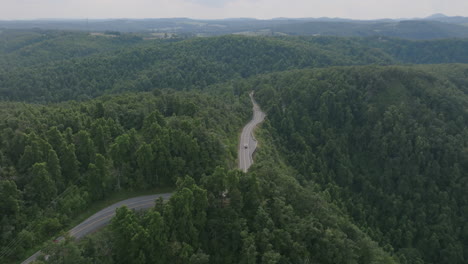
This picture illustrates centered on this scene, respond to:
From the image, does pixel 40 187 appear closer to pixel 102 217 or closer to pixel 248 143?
pixel 102 217

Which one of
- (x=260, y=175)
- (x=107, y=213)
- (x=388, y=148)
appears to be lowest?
(x=388, y=148)

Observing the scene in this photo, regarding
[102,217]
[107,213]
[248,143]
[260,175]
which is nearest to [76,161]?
[107,213]

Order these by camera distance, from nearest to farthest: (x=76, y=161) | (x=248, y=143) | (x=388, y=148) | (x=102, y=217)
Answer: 1. (x=102, y=217)
2. (x=76, y=161)
3. (x=248, y=143)
4. (x=388, y=148)

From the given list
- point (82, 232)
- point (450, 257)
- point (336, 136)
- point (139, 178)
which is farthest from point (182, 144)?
point (450, 257)

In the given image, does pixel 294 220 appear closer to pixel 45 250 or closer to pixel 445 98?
pixel 45 250

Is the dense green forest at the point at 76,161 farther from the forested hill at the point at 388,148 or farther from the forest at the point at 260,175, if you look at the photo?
the forested hill at the point at 388,148
